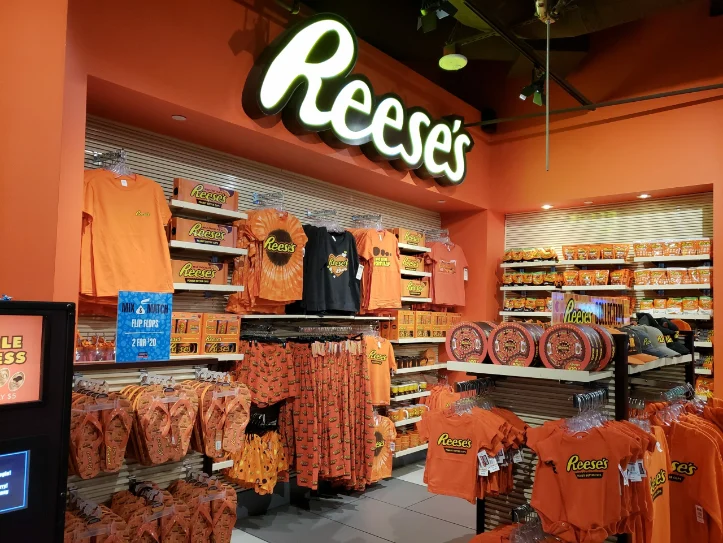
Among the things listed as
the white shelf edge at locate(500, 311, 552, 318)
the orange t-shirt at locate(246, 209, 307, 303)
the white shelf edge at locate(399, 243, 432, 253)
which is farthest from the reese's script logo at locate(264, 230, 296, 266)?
the white shelf edge at locate(500, 311, 552, 318)

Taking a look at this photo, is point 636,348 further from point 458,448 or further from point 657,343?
point 458,448

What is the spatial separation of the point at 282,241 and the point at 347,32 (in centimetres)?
185

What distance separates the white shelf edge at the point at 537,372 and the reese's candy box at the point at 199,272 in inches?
82.5

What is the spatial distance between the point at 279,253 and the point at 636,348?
2.86 metres

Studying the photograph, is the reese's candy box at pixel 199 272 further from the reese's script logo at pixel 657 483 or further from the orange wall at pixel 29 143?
the reese's script logo at pixel 657 483

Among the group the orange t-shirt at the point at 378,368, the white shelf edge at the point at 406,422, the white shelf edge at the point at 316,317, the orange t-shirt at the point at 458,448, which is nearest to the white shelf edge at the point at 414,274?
the white shelf edge at the point at 316,317

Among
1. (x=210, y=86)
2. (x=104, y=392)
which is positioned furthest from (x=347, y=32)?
(x=104, y=392)

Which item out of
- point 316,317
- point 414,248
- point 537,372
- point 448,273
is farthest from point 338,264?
point 537,372

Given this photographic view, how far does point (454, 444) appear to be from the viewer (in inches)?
119

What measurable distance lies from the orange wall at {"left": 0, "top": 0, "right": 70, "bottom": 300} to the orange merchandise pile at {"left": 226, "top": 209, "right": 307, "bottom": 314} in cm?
223

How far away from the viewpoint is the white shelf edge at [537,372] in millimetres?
2781

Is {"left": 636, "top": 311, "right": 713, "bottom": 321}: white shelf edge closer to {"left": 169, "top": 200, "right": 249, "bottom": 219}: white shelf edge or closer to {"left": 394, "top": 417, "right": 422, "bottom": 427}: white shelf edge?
{"left": 394, "top": 417, "right": 422, "bottom": 427}: white shelf edge

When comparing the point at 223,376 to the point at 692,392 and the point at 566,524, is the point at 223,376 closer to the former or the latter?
the point at 566,524

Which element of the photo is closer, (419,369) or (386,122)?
(386,122)
